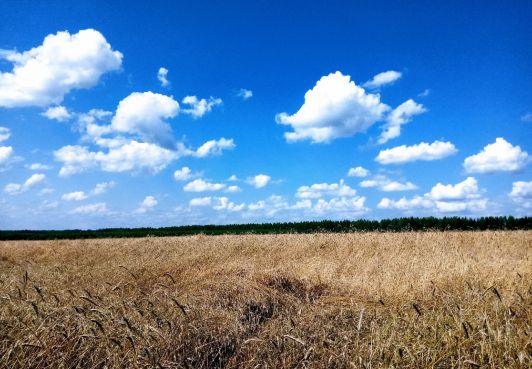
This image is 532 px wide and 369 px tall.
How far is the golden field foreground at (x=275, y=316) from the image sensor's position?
4210mm

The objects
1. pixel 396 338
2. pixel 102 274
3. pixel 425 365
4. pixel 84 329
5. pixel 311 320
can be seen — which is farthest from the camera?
pixel 102 274

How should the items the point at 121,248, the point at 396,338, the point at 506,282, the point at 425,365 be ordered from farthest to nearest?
the point at 121,248 < the point at 506,282 < the point at 396,338 < the point at 425,365

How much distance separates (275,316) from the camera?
6.70 metres

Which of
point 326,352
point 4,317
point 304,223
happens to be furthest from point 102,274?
point 304,223

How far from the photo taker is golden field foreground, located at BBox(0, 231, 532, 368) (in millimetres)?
4210

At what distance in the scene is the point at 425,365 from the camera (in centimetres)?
413

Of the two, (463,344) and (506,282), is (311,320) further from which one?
(506,282)

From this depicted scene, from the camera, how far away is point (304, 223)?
43531 millimetres

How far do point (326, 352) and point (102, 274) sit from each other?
319 inches

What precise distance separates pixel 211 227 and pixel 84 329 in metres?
54.3

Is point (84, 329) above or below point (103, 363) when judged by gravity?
above

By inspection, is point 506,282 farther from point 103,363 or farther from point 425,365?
point 103,363

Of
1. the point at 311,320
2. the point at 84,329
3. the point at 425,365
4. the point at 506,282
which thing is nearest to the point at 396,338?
the point at 425,365

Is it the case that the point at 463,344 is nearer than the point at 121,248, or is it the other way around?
the point at 463,344
